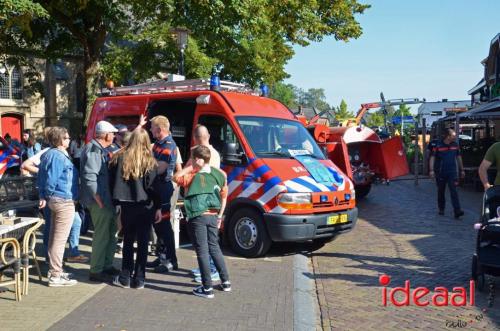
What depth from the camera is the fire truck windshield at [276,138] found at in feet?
26.2

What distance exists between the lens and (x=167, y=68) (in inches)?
852

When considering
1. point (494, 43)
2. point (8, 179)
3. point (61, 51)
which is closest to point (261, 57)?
point (61, 51)

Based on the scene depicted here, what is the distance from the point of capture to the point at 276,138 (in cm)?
828

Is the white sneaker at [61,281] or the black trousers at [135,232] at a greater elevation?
the black trousers at [135,232]

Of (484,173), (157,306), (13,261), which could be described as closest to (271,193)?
(157,306)

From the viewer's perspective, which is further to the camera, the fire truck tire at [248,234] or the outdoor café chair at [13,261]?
the fire truck tire at [248,234]

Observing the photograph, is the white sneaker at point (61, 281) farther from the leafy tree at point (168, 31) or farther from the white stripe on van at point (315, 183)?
the leafy tree at point (168, 31)

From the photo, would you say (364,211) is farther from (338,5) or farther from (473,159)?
(338,5)

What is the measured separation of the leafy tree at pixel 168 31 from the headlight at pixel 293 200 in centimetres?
682

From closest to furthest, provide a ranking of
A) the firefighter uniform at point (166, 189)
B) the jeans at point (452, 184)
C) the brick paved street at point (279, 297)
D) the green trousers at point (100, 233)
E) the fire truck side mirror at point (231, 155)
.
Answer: the brick paved street at point (279, 297)
the green trousers at point (100, 233)
the firefighter uniform at point (166, 189)
the fire truck side mirror at point (231, 155)
the jeans at point (452, 184)

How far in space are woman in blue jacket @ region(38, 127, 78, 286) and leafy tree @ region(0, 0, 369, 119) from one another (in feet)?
19.9

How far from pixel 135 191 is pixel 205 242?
36.7 inches

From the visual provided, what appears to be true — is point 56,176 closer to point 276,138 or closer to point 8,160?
point 276,138

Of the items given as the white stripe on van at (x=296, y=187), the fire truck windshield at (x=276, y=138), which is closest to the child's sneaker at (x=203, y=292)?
the white stripe on van at (x=296, y=187)
